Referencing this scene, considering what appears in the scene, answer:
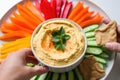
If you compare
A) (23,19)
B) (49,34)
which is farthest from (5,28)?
(49,34)

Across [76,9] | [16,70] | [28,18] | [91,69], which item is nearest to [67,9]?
[76,9]

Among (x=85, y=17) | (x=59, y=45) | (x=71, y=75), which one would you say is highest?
(x=85, y=17)

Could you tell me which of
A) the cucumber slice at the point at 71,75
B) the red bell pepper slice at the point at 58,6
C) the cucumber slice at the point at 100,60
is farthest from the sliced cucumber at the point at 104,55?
the red bell pepper slice at the point at 58,6

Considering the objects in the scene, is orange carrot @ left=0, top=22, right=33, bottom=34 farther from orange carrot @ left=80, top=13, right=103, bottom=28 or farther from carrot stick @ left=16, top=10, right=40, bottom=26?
orange carrot @ left=80, top=13, right=103, bottom=28

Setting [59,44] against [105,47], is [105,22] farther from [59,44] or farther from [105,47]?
[59,44]

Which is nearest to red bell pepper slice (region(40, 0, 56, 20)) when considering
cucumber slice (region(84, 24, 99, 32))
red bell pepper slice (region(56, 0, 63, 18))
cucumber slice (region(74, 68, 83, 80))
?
red bell pepper slice (region(56, 0, 63, 18))

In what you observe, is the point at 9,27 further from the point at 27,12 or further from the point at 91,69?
the point at 91,69
